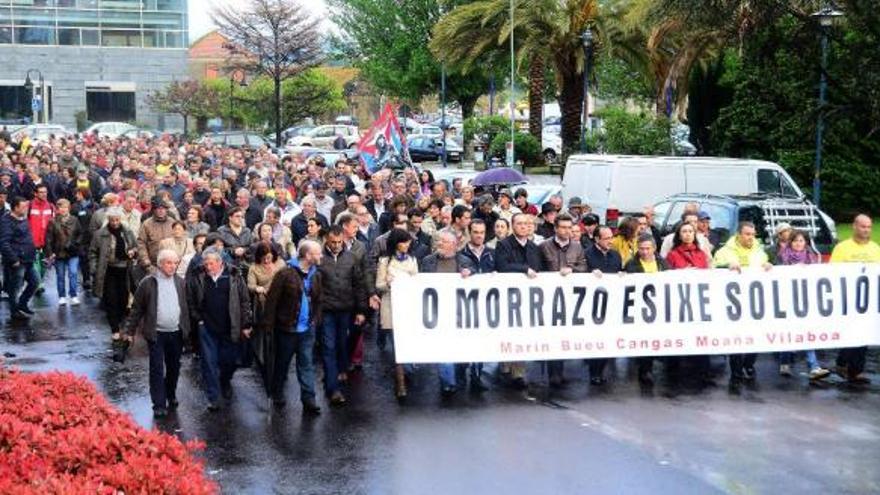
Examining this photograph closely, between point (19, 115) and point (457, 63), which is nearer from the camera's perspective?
point (457, 63)

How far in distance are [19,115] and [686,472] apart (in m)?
67.9

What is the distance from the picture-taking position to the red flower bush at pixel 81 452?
5.81 m

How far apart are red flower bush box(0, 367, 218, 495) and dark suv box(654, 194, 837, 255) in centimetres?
1162

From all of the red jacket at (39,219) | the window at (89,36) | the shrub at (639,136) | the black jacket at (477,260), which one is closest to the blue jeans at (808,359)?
the black jacket at (477,260)

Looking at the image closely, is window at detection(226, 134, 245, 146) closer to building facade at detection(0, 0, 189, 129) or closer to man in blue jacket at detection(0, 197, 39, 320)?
building facade at detection(0, 0, 189, 129)

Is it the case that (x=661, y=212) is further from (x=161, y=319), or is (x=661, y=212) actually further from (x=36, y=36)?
(x=36, y=36)

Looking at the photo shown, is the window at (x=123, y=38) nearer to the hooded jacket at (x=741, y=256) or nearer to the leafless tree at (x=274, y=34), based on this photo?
the leafless tree at (x=274, y=34)

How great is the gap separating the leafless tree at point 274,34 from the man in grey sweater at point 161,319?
37910mm

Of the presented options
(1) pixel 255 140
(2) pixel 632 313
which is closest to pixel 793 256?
(2) pixel 632 313

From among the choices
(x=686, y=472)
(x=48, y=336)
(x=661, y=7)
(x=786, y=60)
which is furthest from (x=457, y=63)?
(x=686, y=472)

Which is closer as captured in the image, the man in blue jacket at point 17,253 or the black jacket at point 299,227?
the black jacket at point 299,227

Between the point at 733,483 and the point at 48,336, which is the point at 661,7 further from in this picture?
the point at 733,483

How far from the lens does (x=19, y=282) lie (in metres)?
17.8

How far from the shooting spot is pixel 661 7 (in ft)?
71.3
